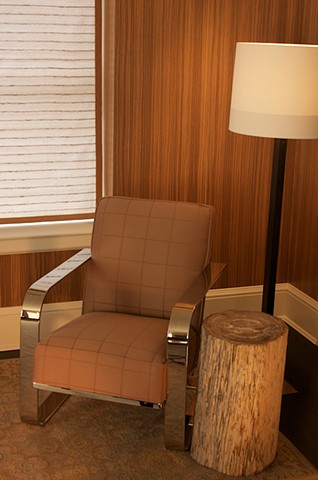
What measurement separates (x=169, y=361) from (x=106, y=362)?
226 mm

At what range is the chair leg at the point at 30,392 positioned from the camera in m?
2.84

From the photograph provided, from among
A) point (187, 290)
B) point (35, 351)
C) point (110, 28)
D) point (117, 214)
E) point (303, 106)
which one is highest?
point (110, 28)

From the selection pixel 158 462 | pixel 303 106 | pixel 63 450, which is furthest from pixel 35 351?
pixel 303 106

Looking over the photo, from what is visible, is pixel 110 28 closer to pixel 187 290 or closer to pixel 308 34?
pixel 308 34

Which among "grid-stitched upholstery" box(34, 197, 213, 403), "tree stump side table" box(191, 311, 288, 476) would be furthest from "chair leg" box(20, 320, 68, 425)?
"tree stump side table" box(191, 311, 288, 476)

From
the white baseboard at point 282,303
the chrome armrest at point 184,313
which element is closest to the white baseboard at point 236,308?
the white baseboard at point 282,303

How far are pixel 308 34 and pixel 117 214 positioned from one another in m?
1.37

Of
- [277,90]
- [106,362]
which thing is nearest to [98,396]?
[106,362]

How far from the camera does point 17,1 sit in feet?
10.9

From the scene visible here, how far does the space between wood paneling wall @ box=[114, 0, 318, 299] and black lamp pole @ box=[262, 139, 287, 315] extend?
27.8 inches

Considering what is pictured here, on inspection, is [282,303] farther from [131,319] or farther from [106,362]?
[106,362]

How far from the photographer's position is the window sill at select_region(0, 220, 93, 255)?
3535 mm

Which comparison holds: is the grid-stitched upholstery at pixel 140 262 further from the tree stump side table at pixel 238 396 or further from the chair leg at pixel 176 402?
the tree stump side table at pixel 238 396

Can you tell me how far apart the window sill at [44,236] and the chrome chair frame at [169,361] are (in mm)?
467
